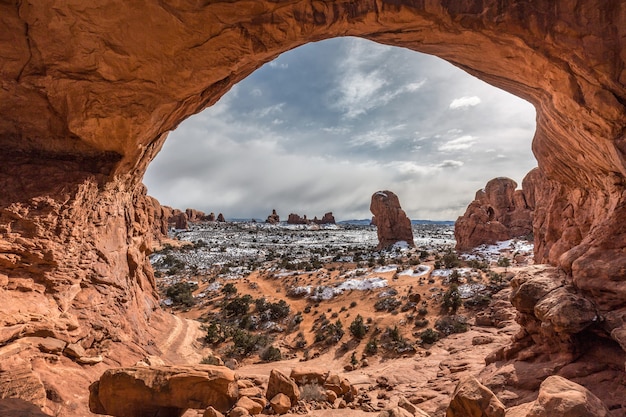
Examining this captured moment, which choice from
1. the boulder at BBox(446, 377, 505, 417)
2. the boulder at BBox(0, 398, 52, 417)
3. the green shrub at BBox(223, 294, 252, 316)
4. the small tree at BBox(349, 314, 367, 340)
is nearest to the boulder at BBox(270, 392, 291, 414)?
the boulder at BBox(446, 377, 505, 417)

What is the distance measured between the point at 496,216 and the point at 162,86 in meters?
44.5

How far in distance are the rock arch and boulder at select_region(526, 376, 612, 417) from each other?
134 inches

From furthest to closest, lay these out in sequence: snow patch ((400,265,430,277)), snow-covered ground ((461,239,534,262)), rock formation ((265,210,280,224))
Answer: rock formation ((265,210,280,224)), snow-covered ground ((461,239,534,262)), snow patch ((400,265,430,277))

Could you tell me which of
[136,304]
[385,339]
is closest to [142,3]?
[136,304]

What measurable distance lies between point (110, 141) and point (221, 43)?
4.51 meters

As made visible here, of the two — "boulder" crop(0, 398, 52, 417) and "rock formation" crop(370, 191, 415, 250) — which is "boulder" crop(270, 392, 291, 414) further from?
"rock formation" crop(370, 191, 415, 250)

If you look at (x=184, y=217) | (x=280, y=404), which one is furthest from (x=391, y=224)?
(x=184, y=217)

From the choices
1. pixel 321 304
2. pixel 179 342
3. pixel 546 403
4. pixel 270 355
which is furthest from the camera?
pixel 321 304

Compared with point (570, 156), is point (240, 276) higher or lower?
lower

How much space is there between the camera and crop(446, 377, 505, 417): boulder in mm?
4605

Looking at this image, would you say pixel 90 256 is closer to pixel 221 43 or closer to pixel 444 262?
pixel 221 43

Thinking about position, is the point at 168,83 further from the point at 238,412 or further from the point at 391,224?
the point at 391,224

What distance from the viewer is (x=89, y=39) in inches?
263

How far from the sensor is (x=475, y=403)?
475 centimetres
